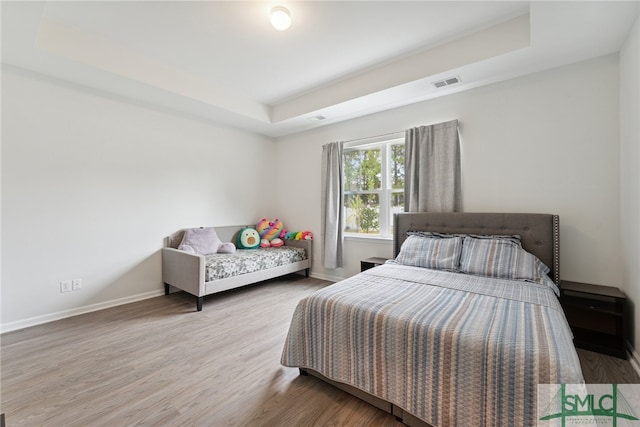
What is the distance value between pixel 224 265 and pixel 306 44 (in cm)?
264

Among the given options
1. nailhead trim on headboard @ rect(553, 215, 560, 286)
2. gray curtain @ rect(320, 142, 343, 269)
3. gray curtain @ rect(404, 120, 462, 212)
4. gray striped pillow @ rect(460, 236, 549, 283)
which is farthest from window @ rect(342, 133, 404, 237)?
nailhead trim on headboard @ rect(553, 215, 560, 286)

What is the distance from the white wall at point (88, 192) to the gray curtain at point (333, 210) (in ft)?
6.01

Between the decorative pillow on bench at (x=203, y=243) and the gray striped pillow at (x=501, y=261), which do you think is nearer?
the gray striped pillow at (x=501, y=261)

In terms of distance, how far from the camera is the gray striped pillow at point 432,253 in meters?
2.63

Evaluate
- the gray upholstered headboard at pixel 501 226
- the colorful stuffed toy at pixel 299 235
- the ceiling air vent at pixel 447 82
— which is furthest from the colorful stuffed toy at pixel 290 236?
the ceiling air vent at pixel 447 82

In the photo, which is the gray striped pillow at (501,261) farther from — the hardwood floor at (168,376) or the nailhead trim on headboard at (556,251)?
the hardwood floor at (168,376)

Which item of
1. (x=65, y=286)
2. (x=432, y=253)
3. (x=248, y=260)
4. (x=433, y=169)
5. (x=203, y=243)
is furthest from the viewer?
(x=203, y=243)

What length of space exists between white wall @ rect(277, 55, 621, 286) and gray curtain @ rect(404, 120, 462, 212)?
13 centimetres

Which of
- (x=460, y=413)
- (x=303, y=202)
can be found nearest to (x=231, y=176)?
(x=303, y=202)

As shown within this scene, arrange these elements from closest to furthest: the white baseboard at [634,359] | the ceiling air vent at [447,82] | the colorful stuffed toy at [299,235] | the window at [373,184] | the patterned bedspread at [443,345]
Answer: the patterned bedspread at [443,345] < the white baseboard at [634,359] < the ceiling air vent at [447,82] < the window at [373,184] < the colorful stuffed toy at [299,235]

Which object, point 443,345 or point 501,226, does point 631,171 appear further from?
point 443,345

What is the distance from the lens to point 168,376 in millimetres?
1909

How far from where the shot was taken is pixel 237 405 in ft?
5.35

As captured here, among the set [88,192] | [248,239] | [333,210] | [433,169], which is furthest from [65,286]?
[433,169]
